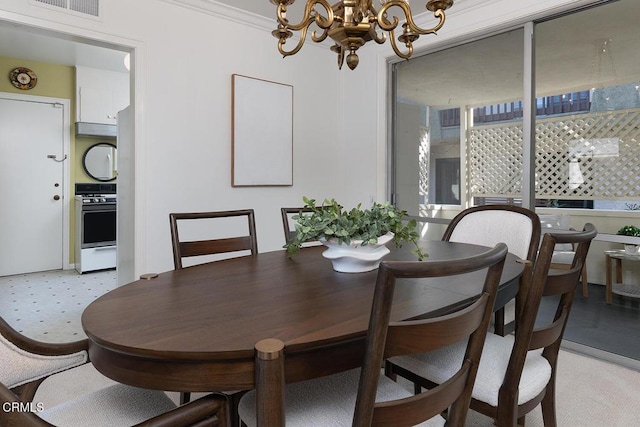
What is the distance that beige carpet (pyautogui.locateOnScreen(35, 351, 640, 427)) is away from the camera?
1.87 meters

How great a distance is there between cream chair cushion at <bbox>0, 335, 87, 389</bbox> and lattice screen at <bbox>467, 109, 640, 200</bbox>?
283 cm

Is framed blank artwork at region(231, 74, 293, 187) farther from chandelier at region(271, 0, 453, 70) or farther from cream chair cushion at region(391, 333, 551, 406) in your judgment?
cream chair cushion at region(391, 333, 551, 406)

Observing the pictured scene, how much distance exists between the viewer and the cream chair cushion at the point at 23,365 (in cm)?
97

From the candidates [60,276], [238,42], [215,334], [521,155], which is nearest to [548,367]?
[215,334]

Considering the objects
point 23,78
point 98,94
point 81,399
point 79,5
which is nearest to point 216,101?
point 79,5

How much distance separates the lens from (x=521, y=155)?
9.29 feet

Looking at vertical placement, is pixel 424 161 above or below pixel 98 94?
below

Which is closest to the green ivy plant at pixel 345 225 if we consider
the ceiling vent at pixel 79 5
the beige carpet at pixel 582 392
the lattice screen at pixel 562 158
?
the beige carpet at pixel 582 392

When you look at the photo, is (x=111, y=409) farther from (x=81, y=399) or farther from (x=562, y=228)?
(x=562, y=228)

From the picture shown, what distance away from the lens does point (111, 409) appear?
1050 mm

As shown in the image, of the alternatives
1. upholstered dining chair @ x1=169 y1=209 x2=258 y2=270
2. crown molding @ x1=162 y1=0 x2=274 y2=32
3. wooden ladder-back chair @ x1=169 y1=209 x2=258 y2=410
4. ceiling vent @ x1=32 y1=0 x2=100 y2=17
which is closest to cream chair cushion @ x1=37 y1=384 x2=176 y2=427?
wooden ladder-back chair @ x1=169 y1=209 x2=258 y2=410

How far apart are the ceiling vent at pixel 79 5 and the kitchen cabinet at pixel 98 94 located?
2.66 metres

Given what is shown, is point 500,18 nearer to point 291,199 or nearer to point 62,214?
point 291,199

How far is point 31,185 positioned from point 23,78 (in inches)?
50.1
